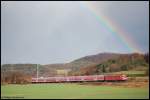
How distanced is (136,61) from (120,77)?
30842mm

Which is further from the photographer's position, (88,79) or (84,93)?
(88,79)

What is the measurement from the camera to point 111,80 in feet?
143

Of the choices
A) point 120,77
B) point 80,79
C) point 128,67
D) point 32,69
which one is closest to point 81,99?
point 120,77

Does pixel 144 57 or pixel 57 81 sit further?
pixel 144 57

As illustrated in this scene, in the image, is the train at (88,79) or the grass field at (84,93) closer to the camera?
the grass field at (84,93)

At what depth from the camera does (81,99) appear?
21312mm

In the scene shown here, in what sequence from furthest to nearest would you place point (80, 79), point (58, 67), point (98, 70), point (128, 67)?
1. point (58, 67)
2. point (98, 70)
3. point (128, 67)
4. point (80, 79)

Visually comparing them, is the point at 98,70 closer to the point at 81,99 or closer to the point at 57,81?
the point at 57,81

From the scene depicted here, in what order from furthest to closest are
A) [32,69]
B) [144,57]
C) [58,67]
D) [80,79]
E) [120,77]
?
[58,67]
[32,69]
[144,57]
[80,79]
[120,77]

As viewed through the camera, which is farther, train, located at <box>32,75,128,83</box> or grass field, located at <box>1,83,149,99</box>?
train, located at <box>32,75,128,83</box>

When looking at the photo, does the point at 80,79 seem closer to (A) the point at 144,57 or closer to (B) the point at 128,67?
(B) the point at 128,67

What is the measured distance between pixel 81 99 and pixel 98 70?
2259 inches

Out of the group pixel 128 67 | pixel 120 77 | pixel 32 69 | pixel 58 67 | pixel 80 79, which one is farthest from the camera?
pixel 58 67

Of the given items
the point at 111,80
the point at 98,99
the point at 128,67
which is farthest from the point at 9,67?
the point at 98,99
